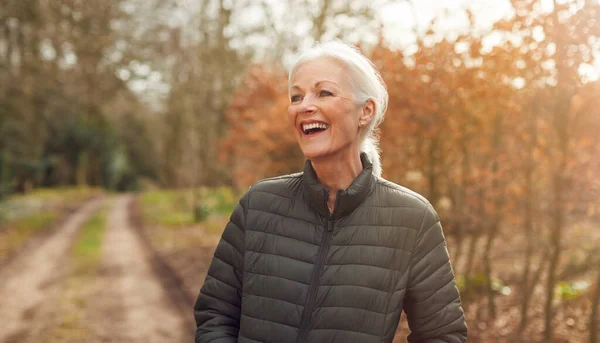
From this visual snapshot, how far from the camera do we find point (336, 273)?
186 cm

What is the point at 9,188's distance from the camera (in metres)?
18.9

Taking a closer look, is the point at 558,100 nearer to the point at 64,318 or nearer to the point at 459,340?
the point at 459,340

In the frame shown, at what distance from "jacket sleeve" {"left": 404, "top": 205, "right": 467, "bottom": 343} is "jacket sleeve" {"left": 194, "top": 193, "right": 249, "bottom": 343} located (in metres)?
0.62

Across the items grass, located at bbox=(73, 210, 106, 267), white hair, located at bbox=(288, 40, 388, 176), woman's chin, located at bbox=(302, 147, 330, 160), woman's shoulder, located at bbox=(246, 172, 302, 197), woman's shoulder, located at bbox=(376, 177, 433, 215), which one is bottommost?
grass, located at bbox=(73, 210, 106, 267)

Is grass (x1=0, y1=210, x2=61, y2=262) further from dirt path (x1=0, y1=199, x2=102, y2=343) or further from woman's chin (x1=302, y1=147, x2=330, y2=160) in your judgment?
woman's chin (x1=302, y1=147, x2=330, y2=160)

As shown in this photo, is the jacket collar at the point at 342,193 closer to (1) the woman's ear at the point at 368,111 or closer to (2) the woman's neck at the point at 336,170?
(2) the woman's neck at the point at 336,170

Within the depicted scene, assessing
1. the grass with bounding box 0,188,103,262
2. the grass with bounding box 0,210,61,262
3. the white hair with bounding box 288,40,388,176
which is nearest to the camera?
the white hair with bounding box 288,40,388,176

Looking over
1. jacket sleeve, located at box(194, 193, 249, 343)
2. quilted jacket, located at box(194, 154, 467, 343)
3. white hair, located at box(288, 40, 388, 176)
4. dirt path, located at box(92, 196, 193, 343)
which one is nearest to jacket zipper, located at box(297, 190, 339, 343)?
quilted jacket, located at box(194, 154, 467, 343)

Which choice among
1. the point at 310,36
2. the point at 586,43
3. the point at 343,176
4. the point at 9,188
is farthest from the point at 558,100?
the point at 9,188

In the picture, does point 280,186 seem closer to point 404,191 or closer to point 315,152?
point 315,152

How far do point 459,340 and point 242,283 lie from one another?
773 mm

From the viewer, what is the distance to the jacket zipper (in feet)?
6.08

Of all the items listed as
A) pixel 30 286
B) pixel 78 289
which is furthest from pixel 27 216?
pixel 78 289

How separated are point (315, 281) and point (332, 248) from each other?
0.13 meters
